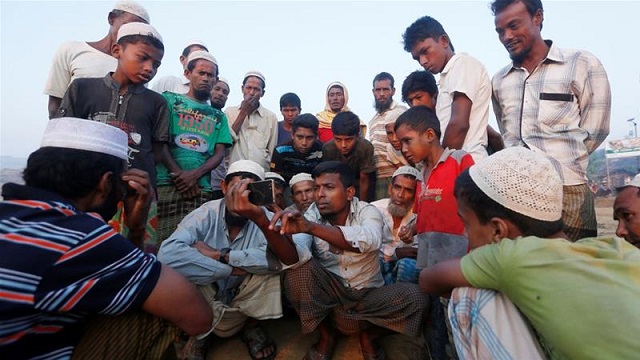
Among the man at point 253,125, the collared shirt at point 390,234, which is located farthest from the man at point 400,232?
the man at point 253,125

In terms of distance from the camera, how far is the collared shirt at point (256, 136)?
540 centimetres

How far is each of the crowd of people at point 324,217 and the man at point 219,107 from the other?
1.1 inches

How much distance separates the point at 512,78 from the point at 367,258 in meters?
1.90

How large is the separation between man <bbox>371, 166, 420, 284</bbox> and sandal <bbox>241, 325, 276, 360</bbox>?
1.19 meters

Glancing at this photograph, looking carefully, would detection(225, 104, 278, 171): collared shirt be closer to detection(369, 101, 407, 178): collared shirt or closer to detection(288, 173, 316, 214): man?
detection(288, 173, 316, 214): man

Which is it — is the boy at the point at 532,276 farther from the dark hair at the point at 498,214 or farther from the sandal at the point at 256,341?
the sandal at the point at 256,341

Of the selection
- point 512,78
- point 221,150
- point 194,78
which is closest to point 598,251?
point 512,78

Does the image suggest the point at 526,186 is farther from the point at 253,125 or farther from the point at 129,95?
the point at 253,125

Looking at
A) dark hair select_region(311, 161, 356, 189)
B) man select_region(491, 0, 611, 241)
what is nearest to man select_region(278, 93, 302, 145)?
dark hair select_region(311, 161, 356, 189)

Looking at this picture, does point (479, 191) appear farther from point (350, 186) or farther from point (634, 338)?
point (350, 186)

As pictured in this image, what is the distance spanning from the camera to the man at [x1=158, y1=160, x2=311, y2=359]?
2.75 metres

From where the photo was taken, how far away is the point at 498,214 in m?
1.74

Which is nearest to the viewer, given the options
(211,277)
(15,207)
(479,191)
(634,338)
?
(634,338)

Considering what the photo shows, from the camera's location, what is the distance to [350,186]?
141 inches
